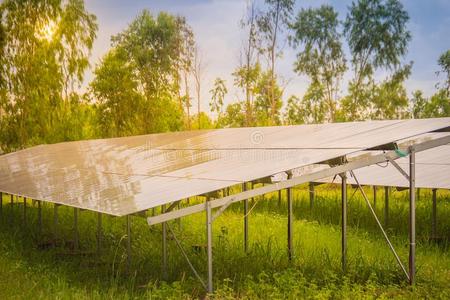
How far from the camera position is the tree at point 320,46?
38.1m

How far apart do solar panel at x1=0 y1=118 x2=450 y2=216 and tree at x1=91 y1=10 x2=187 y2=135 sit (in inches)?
940

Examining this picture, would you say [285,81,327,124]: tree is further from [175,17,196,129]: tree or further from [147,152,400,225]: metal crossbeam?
[147,152,400,225]: metal crossbeam

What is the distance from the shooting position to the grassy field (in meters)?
7.65

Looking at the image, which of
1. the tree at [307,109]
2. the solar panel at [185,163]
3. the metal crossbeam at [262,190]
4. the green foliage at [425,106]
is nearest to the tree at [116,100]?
the tree at [307,109]

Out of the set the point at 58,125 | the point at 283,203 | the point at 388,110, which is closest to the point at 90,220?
the point at 283,203

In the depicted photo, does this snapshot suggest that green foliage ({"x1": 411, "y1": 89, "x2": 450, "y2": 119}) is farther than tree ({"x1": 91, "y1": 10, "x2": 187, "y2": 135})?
Yes

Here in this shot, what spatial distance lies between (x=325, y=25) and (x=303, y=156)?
31952 mm

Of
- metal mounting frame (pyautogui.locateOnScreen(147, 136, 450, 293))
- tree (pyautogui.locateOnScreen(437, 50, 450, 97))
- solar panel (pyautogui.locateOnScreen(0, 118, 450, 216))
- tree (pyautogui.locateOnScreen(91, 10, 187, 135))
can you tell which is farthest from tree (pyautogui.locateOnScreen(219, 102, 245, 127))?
metal mounting frame (pyautogui.locateOnScreen(147, 136, 450, 293))

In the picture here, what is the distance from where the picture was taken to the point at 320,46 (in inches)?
1528

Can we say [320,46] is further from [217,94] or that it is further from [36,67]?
[36,67]

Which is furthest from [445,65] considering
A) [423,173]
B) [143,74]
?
[423,173]

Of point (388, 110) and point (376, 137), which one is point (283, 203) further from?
point (388, 110)

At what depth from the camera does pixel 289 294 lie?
24.0 ft

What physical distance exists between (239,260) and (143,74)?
1287 inches
